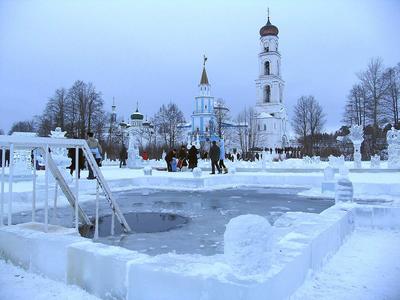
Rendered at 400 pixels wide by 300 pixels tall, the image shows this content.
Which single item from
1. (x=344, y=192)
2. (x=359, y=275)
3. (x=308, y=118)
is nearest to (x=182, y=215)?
(x=344, y=192)

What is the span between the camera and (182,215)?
7867 mm

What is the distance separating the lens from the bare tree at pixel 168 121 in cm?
6538

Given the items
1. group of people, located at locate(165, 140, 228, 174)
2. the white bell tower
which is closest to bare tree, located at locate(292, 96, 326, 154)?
the white bell tower

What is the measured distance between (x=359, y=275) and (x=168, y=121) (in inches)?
2502

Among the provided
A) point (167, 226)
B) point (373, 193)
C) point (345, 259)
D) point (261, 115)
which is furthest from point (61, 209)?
point (261, 115)

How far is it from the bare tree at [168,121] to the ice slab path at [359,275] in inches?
2304

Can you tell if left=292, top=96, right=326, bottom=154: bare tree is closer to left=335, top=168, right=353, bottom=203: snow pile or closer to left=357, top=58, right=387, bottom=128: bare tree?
left=357, top=58, right=387, bottom=128: bare tree

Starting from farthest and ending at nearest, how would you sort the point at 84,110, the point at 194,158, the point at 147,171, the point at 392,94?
the point at 84,110 → the point at 392,94 → the point at 194,158 → the point at 147,171

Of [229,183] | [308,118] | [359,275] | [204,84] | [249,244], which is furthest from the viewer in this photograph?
[204,84]

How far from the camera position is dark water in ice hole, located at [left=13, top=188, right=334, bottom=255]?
5281 millimetres

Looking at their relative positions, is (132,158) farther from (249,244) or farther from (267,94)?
(267,94)

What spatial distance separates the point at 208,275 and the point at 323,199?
8.49 m

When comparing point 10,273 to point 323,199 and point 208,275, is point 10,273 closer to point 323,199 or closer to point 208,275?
point 208,275

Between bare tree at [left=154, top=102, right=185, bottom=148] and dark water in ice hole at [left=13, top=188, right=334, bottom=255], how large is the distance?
52.9 m
